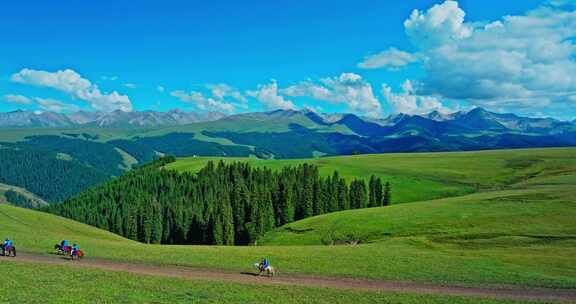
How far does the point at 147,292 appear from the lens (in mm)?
37688

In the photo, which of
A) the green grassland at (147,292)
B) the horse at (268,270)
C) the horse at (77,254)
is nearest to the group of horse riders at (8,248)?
the horse at (77,254)

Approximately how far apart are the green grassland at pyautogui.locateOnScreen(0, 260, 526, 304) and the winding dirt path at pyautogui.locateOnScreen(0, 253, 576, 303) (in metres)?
2.56

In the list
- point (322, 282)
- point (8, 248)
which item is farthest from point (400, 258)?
point (8, 248)

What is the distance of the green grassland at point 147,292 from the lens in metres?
35.0

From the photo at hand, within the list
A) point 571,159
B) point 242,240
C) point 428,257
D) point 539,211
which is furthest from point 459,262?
point 571,159

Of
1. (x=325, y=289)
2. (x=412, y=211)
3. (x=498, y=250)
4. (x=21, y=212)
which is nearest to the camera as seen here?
(x=325, y=289)

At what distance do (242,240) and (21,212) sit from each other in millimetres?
57032

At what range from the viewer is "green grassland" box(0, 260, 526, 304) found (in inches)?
1378

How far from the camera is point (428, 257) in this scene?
190 feet

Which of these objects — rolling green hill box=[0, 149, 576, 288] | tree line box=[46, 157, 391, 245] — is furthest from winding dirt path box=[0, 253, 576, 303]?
tree line box=[46, 157, 391, 245]

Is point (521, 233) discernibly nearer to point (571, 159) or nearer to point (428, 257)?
point (428, 257)

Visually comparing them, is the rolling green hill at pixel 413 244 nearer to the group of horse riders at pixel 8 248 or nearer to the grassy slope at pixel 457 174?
the group of horse riders at pixel 8 248

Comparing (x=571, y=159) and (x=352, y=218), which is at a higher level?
(x=571, y=159)

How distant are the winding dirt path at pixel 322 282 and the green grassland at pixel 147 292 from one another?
101 inches
